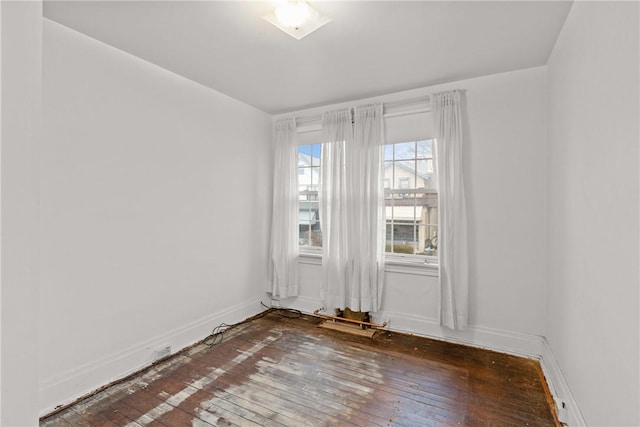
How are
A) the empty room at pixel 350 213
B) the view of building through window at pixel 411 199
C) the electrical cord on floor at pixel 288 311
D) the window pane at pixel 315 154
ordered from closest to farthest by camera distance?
the empty room at pixel 350 213 < the view of building through window at pixel 411 199 < the electrical cord on floor at pixel 288 311 < the window pane at pixel 315 154

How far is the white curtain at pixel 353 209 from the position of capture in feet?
11.3

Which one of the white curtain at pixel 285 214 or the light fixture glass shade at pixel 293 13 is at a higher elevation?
the light fixture glass shade at pixel 293 13

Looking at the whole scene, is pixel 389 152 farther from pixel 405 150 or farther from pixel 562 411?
pixel 562 411

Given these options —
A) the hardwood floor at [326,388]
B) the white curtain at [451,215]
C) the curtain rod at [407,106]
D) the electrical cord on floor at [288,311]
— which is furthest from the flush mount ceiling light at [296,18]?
the electrical cord on floor at [288,311]

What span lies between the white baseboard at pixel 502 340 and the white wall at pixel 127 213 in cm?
163

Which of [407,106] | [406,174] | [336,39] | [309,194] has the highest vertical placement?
[336,39]

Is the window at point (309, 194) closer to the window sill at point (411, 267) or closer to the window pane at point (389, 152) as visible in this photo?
the window pane at point (389, 152)

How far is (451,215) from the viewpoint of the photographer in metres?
3.05

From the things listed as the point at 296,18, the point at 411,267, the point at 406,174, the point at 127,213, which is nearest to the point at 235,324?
the point at 127,213

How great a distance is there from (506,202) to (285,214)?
2.44 metres

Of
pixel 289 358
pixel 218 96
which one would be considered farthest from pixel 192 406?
pixel 218 96

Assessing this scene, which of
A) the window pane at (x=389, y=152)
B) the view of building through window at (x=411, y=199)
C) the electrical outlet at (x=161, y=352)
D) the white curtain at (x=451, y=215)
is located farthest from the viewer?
the window pane at (x=389, y=152)

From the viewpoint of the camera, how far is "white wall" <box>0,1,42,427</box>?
480 mm

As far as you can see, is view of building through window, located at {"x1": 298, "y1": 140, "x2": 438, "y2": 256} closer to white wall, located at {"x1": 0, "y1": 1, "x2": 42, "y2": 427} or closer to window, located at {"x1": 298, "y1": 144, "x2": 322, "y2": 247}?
window, located at {"x1": 298, "y1": 144, "x2": 322, "y2": 247}
